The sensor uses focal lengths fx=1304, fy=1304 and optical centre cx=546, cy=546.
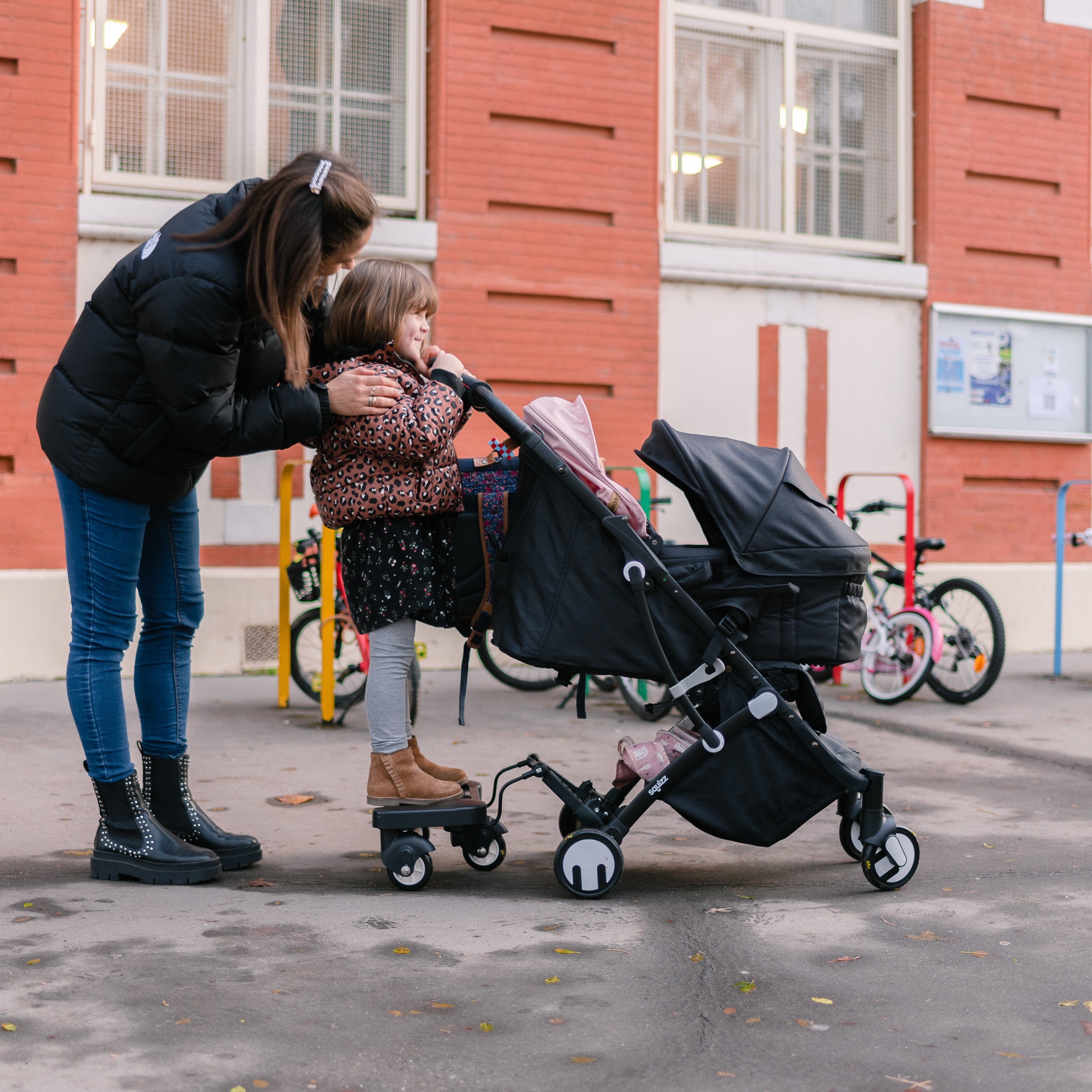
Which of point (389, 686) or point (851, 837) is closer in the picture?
point (389, 686)

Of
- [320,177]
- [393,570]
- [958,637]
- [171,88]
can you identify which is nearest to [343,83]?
[171,88]

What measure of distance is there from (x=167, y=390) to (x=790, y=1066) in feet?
7.03

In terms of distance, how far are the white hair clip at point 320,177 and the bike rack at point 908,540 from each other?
16.3 feet

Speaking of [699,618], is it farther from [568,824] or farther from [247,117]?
[247,117]

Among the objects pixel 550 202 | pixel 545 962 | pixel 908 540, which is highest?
pixel 550 202

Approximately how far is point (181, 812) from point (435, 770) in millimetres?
782

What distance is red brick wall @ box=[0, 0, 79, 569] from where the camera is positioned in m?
8.00

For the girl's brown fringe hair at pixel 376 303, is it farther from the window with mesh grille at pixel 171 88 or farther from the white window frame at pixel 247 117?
the window with mesh grille at pixel 171 88

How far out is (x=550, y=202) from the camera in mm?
9367

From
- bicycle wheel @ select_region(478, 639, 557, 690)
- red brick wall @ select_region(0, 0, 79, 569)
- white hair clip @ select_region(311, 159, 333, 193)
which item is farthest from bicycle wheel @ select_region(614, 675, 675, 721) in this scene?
white hair clip @ select_region(311, 159, 333, 193)

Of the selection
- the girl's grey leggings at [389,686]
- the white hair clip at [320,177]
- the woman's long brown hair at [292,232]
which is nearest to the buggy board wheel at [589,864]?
the girl's grey leggings at [389,686]

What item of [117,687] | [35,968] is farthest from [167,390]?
[35,968]

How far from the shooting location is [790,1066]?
246cm

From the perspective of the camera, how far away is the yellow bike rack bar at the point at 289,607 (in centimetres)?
656
